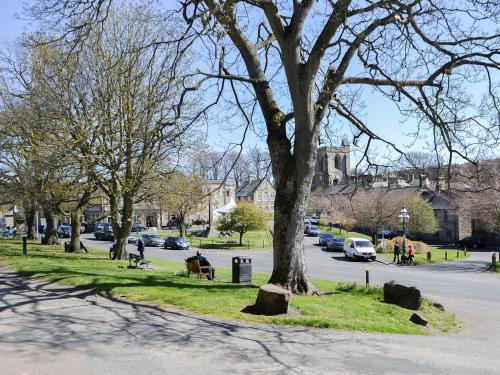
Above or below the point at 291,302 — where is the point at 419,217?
above

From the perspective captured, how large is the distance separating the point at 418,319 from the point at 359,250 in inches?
1065

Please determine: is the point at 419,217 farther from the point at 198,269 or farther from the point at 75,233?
the point at 198,269

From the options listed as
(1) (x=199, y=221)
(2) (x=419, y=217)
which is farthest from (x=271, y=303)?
(1) (x=199, y=221)

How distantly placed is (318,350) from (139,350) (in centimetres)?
294

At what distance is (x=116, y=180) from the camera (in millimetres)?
25672

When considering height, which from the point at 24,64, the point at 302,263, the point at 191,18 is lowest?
the point at 302,263

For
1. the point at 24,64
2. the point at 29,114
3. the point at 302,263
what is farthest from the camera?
the point at 24,64

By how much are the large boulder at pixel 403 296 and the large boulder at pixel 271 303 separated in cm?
410

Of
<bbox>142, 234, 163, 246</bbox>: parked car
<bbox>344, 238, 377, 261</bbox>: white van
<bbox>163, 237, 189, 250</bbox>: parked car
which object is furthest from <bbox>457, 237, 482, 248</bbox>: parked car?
<bbox>142, 234, 163, 246</bbox>: parked car

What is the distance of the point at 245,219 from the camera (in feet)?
170

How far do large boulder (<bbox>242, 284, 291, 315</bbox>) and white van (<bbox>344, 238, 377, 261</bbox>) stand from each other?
28.6 metres

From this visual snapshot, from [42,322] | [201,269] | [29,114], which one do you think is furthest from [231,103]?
[29,114]

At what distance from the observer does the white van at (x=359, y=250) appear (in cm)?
3875

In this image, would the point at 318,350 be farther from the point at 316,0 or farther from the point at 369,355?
the point at 316,0
